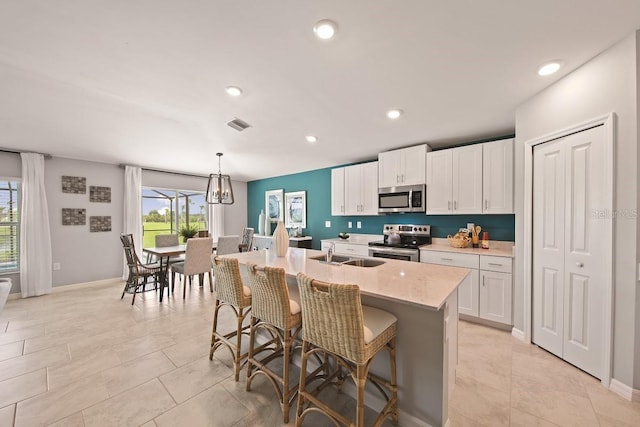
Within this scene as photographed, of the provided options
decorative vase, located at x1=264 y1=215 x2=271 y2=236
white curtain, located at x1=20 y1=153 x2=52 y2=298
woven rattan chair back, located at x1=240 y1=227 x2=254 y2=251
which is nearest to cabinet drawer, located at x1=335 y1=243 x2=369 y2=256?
woven rattan chair back, located at x1=240 y1=227 x2=254 y2=251

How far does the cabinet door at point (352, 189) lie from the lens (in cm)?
445

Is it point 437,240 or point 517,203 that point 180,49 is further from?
point 437,240

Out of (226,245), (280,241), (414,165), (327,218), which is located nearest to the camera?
(280,241)

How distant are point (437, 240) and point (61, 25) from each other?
4.59 m

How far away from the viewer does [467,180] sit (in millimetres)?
3285

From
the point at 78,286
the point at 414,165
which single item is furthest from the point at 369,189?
the point at 78,286

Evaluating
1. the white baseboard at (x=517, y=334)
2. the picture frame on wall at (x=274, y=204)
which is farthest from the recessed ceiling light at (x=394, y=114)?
the picture frame on wall at (x=274, y=204)

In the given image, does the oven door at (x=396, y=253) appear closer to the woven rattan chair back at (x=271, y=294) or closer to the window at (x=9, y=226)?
the woven rattan chair back at (x=271, y=294)

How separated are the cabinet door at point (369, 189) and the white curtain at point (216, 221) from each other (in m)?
4.03

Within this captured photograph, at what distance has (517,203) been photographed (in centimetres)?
270

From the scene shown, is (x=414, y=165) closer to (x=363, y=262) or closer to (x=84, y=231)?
(x=363, y=262)

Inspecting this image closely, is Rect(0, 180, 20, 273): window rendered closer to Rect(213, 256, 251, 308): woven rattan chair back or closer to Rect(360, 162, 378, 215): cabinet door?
Rect(213, 256, 251, 308): woven rattan chair back

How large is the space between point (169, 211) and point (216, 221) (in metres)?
1.09

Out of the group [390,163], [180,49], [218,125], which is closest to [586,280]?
[390,163]
